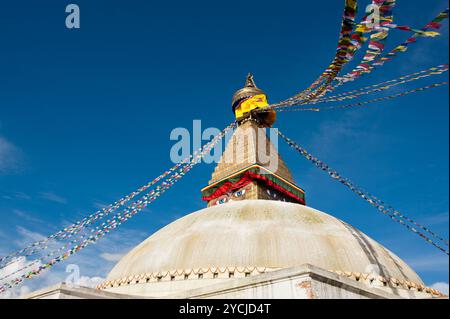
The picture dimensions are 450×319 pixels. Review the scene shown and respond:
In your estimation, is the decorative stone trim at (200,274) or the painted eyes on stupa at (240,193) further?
the painted eyes on stupa at (240,193)

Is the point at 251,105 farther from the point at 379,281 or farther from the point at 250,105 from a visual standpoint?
the point at 379,281

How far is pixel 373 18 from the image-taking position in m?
7.77

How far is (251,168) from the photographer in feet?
64.7

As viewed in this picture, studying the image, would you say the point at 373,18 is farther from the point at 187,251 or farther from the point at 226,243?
the point at 187,251

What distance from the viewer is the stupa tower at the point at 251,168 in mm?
19719

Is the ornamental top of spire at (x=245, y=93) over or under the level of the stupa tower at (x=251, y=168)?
over

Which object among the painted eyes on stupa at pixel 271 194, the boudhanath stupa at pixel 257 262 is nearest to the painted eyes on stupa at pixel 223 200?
the painted eyes on stupa at pixel 271 194

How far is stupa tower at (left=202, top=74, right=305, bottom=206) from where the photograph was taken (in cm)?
1972

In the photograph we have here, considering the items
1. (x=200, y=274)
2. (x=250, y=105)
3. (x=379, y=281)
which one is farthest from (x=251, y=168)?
(x=379, y=281)

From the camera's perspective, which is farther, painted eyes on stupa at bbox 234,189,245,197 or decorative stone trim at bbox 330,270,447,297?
painted eyes on stupa at bbox 234,189,245,197

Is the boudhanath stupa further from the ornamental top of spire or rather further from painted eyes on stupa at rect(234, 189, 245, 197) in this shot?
the ornamental top of spire

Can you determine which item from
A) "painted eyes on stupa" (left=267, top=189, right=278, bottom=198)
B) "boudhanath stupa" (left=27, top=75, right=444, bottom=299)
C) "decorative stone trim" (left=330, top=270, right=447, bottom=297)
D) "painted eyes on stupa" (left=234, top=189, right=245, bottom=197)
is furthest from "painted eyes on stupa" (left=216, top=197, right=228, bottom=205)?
"decorative stone trim" (left=330, top=270, right=447, bottom=297)

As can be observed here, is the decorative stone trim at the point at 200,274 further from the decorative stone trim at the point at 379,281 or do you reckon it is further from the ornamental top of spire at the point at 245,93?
the ornamental top of spire at the point at 245,93
